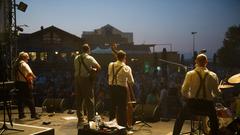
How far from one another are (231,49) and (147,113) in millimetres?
32577

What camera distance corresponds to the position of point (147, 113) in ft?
30.0

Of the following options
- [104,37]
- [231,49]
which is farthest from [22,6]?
[104,37]

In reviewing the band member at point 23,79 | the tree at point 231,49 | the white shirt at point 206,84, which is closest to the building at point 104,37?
the tree at point 231,49

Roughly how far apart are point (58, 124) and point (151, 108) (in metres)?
2.53

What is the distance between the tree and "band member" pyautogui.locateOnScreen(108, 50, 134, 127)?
33892mm

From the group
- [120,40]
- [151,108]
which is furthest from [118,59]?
[120,40]

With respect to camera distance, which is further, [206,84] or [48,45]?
[48,45]

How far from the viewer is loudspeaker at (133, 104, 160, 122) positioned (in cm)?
910

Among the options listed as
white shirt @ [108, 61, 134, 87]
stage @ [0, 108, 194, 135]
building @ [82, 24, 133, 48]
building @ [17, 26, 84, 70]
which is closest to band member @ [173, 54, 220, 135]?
white shirt @ [108, 61, 134, 87]

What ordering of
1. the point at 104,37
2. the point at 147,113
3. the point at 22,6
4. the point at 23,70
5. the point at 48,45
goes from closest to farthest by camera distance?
the point at 23,70
the point at 147,113
the point at 22,6
the point at 48,45
the point at 104,37

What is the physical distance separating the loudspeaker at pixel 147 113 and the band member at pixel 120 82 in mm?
1622

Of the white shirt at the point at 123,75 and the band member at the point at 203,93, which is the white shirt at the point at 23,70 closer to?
the white shirt at the point at 123,75

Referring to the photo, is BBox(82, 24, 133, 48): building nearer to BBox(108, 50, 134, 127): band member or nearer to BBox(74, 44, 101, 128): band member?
BBox(74, 44, 101, 128): band member

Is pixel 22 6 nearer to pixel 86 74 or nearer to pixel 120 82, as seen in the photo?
pixel 86 74
